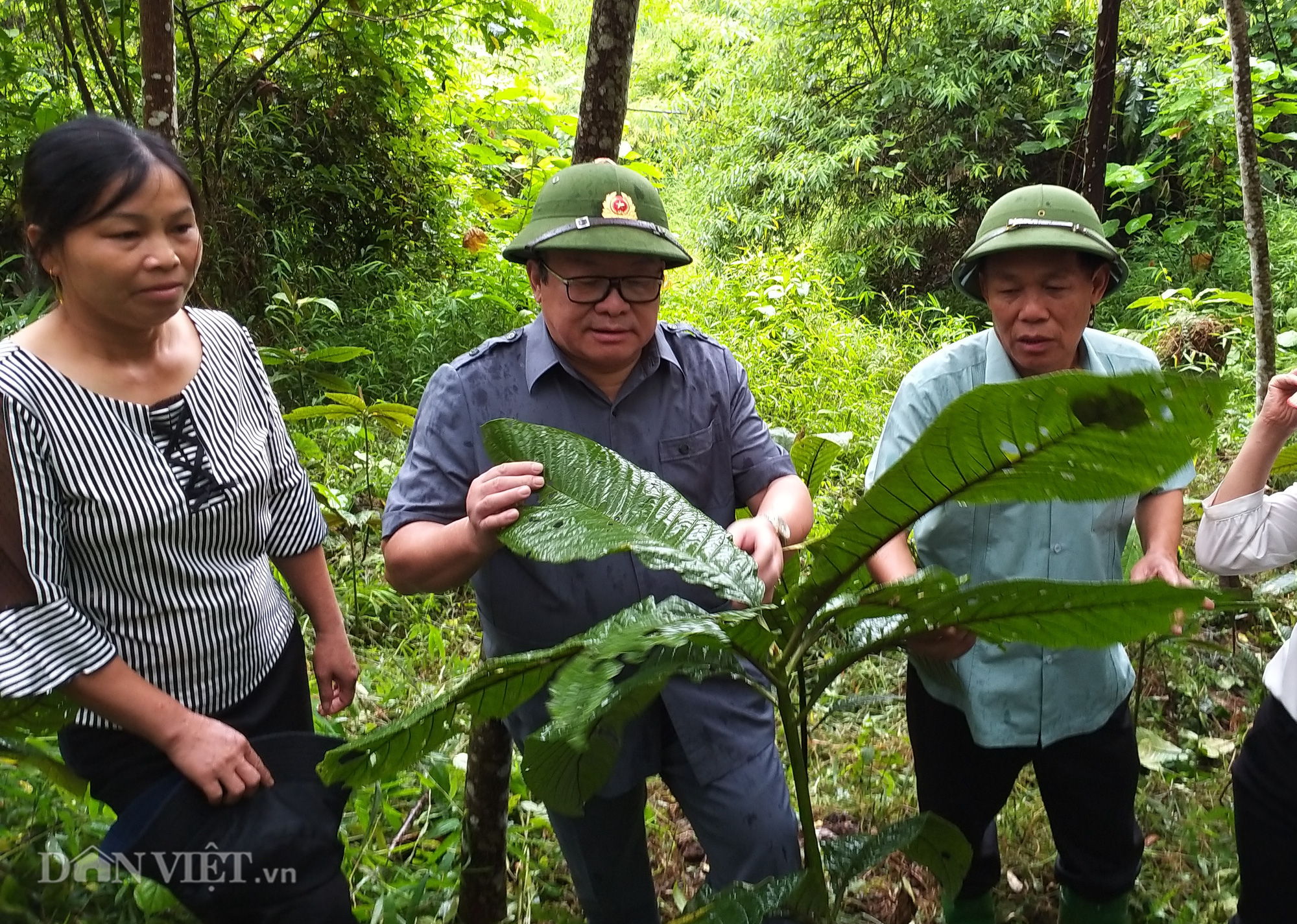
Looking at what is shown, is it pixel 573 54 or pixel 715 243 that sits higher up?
pixel 573 54

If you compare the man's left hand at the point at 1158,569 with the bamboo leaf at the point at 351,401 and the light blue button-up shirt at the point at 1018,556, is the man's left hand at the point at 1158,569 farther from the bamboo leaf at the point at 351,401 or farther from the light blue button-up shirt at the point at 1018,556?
the bamboo leaf at the point at 351,401

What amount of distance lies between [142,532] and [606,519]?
0.74 meters

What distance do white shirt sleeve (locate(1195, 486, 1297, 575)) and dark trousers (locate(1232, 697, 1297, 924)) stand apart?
22cm

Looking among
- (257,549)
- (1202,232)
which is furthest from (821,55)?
(257,549)

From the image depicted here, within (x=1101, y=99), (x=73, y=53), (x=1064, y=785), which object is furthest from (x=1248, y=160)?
(x=73, y=53)

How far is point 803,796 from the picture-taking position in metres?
0.85

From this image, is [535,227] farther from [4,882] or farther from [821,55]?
[821,55]

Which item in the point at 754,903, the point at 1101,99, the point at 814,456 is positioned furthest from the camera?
the point at 1101,99

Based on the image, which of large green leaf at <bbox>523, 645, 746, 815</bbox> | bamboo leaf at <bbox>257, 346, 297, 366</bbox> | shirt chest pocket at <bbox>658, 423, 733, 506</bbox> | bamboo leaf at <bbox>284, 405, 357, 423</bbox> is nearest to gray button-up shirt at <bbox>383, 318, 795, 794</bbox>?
shirt chest pocket at <bbox>658, 423, 733, 506</bbox>

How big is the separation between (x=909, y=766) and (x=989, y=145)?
5842 millimetres

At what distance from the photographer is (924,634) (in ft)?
2.91

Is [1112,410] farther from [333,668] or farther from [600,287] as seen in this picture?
[333,668]

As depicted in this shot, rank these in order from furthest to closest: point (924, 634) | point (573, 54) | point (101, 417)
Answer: point (573, 54) < point (101, 417) < point (924, 634)

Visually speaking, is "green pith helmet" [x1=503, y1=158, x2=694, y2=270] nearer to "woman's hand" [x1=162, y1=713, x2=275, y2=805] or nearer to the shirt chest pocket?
the shirt chest pocket
